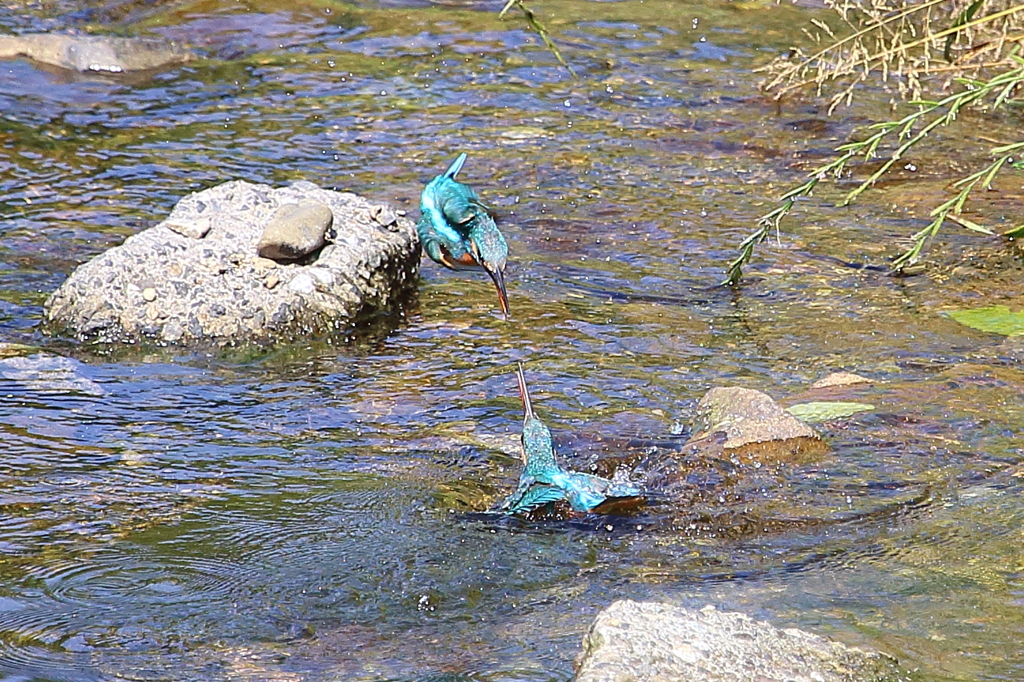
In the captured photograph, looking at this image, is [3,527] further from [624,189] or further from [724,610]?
[624,189]

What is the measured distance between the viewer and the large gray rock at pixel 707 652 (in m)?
2.62

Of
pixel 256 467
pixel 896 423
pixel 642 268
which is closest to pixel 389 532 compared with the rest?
pixel 256 467

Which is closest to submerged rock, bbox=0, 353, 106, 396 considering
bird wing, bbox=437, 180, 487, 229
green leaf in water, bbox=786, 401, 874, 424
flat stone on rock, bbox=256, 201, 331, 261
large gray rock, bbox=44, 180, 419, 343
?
large gray rock, bbox=44, 180, 419, 343

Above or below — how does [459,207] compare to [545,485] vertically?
above

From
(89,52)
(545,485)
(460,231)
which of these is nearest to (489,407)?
(545,485)

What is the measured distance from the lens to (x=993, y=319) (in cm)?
519

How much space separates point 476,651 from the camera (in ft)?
9.97

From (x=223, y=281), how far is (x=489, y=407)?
1.40 meters

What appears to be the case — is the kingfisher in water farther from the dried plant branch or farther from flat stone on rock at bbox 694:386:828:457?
the dried plant branch

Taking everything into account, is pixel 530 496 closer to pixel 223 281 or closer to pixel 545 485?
pixel 545 485

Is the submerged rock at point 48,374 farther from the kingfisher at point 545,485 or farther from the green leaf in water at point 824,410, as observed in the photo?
the green leaf in water at point 824,410

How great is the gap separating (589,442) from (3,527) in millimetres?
1790

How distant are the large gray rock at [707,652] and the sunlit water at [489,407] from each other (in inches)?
6.5

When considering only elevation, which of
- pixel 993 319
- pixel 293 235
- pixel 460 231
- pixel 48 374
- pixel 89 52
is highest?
pixel 460 231
